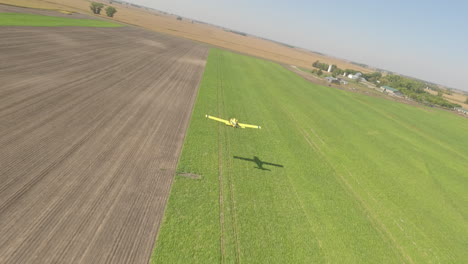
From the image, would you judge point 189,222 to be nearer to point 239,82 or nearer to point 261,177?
point 261,177

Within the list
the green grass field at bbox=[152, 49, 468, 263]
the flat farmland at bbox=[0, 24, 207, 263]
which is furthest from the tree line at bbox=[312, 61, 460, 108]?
the flat farmland at bbox=[0, 24, 207, 263]

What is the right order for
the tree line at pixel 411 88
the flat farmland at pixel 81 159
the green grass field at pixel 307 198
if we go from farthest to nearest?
the tree line at pixel 411 88, the green grass field at pixel 307 198, the flat farmland at pixel 81 159

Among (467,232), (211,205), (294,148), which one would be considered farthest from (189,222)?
(467,232)

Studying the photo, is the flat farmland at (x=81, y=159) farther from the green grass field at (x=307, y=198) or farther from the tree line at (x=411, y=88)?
the tree line at (x=411, y=88)

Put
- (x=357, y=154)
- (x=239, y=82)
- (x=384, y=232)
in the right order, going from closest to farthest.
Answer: (x=384, y=232)
(x=357, y=154)
(x=239, y=82)

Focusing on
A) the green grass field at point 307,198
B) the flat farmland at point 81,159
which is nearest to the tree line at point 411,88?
the green grass field at point 307,198

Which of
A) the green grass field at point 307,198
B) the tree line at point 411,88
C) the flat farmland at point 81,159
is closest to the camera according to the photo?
the flat farmland at point 81,159

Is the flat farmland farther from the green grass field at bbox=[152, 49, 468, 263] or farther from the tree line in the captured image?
the tree line
